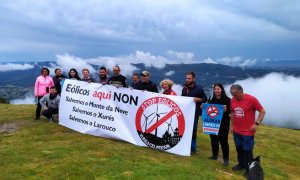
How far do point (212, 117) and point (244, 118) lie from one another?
70.9 inches

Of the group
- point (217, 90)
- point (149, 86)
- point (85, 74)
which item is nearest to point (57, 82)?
point (85, 74)

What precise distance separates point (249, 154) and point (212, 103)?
8.13 ft

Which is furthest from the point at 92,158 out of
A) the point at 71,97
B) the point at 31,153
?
the point at 71,97

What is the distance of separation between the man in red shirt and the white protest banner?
2083 millimetres

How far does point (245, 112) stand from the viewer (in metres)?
13.4

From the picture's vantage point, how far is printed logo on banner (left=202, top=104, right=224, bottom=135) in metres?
14.8


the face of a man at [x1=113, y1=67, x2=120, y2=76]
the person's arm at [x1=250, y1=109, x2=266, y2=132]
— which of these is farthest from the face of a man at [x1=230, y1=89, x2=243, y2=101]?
the face of a man at [x1=113, y1=67, x2=120, y2=76]

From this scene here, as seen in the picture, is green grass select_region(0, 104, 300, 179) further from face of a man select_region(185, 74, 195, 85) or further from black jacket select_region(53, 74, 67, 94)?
face of a man select_region(185, 74, 195, 85)

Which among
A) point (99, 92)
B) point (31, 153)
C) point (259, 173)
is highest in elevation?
point (99, 92)

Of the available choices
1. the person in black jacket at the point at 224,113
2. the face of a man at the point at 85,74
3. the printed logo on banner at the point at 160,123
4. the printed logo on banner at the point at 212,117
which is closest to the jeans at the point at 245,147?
the person in black jacket at the point at 224,113

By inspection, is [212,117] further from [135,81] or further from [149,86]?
[135,81]

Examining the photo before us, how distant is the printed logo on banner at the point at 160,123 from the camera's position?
15586mm

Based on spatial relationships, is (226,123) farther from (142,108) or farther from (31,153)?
(31,153)

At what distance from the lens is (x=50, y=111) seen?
67.7 feet
